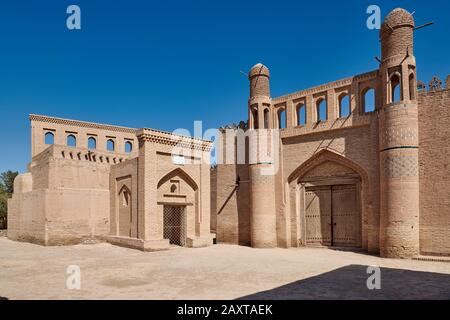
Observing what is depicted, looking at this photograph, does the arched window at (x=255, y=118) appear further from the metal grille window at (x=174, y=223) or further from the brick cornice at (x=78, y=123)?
the brick cornice at (x=78, y=123)

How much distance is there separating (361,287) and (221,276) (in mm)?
3557

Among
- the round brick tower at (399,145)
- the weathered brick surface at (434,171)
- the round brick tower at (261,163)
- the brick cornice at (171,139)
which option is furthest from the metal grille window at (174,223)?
the weathered brick surface at (434,171)

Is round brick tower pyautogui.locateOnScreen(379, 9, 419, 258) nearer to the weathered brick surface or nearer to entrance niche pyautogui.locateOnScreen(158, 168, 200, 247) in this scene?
the weathered brick surface

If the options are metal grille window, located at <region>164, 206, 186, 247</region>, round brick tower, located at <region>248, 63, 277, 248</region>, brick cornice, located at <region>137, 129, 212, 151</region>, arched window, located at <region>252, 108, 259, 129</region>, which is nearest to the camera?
brick cornice, located at <region>137, 129, 212, 151</region>

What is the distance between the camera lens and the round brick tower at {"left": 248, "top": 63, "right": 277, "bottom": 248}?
686 inches

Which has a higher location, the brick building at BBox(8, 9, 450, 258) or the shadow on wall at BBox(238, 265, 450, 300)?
the brick building at BBox(8, 9, 450, 258)

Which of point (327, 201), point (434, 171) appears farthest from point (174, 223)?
point (434, 171)

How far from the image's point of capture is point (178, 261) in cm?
1267

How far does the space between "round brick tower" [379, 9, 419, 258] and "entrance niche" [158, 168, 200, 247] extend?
9.05 metres

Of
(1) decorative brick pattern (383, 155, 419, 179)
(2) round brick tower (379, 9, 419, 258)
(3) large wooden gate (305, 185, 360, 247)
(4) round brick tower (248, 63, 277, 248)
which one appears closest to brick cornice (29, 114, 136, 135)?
(4) round brick tower (248, 63, 277, 248)

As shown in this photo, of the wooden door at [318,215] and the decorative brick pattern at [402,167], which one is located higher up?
the decorative brick pattern at [402,167]

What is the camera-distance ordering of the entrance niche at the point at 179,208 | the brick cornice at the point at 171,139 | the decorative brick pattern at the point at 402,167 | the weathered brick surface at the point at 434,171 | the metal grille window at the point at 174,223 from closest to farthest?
the weathered brick surface at the point at 434,171 → the decorative brick pattern at the point at 402,167 → the brick cornice at the point at 171,139 → the entrance niche at the point at 179,208 → the metal grille window at the point at 174,223

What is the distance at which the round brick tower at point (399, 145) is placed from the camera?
512 inches

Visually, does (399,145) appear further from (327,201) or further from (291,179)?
(291,179)
